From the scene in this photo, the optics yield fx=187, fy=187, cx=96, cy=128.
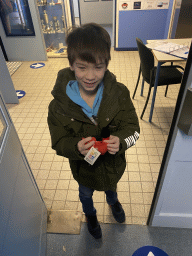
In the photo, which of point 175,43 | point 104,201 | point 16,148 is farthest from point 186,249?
point 175,43

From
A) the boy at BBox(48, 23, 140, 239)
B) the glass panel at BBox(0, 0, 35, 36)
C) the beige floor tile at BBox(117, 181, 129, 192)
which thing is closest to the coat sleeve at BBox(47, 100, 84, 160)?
the boy at BBox(48, 23, 140, 239)

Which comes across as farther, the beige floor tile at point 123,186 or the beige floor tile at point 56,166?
the beige floor tile at point 56,166

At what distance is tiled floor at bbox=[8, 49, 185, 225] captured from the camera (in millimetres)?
1619

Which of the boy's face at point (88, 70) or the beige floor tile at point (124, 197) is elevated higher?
the boy's face at point (88, 70)

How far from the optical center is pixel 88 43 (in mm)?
780

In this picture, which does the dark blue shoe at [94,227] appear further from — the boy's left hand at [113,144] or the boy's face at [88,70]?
the boy's face at [88,70]

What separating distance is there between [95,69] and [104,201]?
47.1 inches

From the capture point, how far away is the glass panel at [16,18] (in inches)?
145

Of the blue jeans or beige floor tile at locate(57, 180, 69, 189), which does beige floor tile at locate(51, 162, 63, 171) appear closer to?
beige floor tile at locate(57, 180, 69, 189)

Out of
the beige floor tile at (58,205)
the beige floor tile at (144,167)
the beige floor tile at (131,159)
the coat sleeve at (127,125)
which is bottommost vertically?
the beige floor tile at (58,205)

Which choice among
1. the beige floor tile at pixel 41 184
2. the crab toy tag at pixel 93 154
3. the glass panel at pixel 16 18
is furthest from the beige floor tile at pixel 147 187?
the glass panel at pixel 16 18

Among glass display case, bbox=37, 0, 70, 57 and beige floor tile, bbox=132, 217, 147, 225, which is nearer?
beige floor tile, bbox=132, 217, 147, 225

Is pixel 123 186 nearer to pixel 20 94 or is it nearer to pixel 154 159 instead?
pixel 154 159

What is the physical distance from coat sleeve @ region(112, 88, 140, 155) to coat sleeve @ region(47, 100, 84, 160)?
0.76 feet
